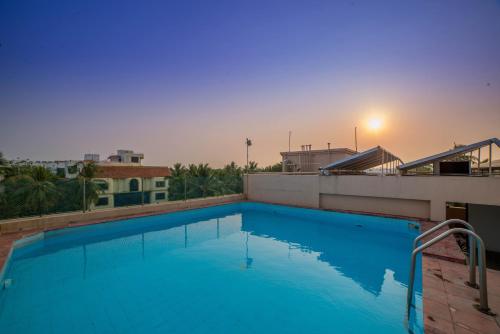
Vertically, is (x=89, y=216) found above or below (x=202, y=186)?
below

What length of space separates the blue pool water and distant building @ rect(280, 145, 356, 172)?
8315mm

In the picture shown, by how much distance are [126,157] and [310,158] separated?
39.4 meters

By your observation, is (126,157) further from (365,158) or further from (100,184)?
(365,158)

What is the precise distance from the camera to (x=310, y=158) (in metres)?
19.0

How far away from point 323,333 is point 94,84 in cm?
1477

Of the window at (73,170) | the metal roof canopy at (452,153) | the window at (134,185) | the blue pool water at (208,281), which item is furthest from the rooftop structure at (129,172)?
the metal roof canopy at (452,153)

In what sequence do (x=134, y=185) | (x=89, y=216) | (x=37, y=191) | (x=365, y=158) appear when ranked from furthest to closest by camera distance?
(x=134, y=185)
(x=365, y=158)
(x=89, y=216)
(x=37, y=191)

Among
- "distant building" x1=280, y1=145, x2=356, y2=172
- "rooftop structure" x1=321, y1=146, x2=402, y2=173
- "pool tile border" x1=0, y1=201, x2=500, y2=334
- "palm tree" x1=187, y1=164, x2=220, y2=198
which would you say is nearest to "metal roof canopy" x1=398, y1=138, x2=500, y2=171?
"rooftop structure" x1=321, y1=146, x2=402, y2=173

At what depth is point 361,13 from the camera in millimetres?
8867

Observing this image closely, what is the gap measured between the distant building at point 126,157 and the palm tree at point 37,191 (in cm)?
3906

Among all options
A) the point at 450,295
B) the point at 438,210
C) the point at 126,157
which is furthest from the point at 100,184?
the point at 126,157

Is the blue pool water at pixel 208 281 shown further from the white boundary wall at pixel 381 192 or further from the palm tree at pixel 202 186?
the palm tree at pixel 202 186

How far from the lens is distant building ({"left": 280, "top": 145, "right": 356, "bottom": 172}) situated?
17.8 meters

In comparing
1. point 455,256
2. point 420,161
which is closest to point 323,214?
point 420,161
